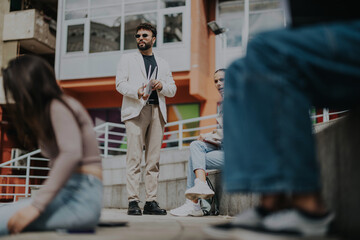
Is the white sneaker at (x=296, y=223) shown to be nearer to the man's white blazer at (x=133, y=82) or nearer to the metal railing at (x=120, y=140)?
the man's white blazer at (x=133, y=82)

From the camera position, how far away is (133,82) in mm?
4277

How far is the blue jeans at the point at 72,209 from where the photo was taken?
70.2 inches

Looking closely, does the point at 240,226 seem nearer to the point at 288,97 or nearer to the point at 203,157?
the point at 288,97

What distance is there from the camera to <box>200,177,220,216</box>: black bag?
4.13m

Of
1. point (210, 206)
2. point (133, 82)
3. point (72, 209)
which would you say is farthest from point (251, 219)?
point (133, 82)

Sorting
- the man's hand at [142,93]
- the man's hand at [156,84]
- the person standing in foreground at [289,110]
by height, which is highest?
the man's hand at [156,84]

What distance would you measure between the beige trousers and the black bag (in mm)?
545

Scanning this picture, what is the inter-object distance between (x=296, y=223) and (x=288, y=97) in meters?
0.40

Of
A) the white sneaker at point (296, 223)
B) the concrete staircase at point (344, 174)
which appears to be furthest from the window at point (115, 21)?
the white sneaker at point (296, 223)

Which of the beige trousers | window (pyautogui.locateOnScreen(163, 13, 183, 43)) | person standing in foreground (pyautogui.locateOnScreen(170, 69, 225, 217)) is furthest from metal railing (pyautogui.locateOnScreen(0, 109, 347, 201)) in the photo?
person standing in foreground (pyautogui.locateOnScreen(170, 69, 225, 217))

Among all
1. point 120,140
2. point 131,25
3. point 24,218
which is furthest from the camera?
point 120,140

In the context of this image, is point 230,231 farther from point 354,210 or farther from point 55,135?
point 55,135

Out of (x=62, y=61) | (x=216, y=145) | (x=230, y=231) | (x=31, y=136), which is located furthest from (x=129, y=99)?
(x=62, y=61)

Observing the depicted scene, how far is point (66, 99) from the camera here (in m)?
1.88
